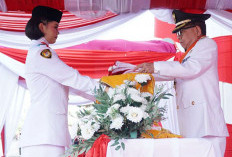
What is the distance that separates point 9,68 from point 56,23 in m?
2.51

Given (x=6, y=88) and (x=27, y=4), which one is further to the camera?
(x=6, y=88)

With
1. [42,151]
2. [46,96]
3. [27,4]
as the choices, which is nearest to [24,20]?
[27,4]

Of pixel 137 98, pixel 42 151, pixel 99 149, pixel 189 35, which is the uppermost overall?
pixel 189 35

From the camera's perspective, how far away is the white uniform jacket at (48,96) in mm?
2164

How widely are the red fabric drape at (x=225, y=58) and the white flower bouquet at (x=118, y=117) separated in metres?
2.69

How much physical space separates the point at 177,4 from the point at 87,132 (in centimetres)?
188

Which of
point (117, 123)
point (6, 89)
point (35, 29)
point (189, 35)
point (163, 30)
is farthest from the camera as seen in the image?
point (163, 30)

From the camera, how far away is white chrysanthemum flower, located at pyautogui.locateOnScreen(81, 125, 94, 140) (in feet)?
5.49

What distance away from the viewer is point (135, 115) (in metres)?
Result: 1.63

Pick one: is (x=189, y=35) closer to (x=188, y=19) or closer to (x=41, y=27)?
(x=188, y=19)

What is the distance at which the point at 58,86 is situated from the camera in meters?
2.33

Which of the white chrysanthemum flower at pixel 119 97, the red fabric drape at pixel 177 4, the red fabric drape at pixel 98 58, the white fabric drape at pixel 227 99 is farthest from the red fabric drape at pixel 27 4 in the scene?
the white fabric drape at pixel 227 99

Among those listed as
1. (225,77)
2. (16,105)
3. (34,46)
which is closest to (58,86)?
(34,46)

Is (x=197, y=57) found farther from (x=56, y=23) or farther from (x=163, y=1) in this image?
(x=56, y=23)
